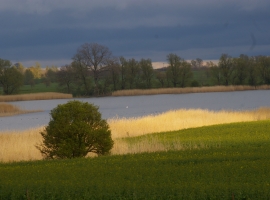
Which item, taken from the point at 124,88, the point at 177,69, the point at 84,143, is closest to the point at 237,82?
→ the point at 177,69

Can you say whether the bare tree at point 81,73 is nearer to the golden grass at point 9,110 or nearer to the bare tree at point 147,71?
the bare tree at point 147,71

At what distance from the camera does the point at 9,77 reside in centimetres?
7994

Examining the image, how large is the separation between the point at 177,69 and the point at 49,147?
7317 cm

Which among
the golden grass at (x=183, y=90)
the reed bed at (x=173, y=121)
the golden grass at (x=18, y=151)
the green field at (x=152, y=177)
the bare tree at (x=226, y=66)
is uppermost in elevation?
the bare tree at (x=226, y=66)

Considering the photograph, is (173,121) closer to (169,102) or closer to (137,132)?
(137,132)

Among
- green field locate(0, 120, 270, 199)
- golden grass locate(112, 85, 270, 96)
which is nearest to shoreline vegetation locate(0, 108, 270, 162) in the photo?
green field locate(0, 120, 270, 199)

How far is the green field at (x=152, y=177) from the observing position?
11250 mm

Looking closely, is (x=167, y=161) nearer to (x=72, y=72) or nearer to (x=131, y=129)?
(x=131, y=129)

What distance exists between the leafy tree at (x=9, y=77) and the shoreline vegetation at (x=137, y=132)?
145 ft

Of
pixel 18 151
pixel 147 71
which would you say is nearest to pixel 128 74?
pixel 147 71

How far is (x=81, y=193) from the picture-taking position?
1156 centimetres

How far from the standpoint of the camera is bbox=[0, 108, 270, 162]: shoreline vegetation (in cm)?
2302

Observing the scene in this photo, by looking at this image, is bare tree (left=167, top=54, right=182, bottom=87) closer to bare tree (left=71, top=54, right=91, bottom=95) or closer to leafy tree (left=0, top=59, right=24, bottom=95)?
bare tree (left=71, top=54, right=91, bottom=95)

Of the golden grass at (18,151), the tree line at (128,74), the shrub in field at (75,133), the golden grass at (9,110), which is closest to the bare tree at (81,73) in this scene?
the tree line at (128,74)
